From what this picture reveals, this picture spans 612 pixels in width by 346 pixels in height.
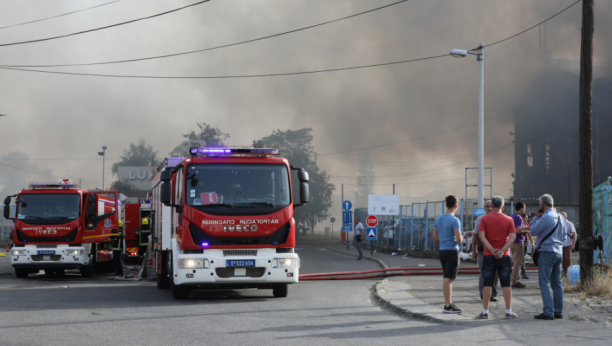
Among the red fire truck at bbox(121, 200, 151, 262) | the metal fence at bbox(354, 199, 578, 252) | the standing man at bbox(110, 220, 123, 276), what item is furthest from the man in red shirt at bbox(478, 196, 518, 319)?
the metal fence at bbox(354, 199, 578, 252)

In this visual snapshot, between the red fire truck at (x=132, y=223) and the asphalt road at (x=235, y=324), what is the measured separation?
8327 millimetres

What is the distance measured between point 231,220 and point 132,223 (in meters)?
11.9

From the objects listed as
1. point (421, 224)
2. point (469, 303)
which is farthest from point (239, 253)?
point (421, 224)

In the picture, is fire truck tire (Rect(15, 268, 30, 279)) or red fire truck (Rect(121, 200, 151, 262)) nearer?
fire truck tire (Rect(15, 268, 30, 279))

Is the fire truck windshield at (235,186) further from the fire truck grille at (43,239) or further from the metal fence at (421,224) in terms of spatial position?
the metal fence at (421,224)

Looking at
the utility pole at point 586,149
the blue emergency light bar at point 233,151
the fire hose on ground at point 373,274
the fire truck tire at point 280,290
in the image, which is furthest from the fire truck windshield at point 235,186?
the utility pole at point 586,149

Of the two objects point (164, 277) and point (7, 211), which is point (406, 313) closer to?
point (164, 277)

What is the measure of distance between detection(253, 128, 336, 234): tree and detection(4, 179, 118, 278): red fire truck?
58184mm

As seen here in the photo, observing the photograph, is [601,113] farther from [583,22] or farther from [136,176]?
[136,176]

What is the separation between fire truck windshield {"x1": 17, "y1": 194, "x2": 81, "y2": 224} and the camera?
1716 centimetres

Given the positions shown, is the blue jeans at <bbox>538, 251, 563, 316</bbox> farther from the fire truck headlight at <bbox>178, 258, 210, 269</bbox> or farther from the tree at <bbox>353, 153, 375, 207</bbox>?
the tree at <bbox>353, 153, 375, 207</bbox>

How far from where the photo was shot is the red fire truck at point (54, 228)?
17.0 metres

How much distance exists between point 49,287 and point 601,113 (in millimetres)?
59384

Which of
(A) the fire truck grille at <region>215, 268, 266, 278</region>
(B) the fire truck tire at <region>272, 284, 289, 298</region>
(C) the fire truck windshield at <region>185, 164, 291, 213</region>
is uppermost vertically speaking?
(C) the fire truck windshield at <region>185, 164, 291, 213</region>
